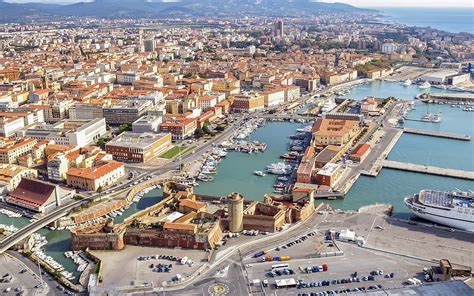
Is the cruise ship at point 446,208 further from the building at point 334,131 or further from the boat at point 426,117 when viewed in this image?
the boat at point 426,117

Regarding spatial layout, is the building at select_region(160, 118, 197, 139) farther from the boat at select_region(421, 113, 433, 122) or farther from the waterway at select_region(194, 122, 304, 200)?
the boat at select_region(421, 113, 433, 122)

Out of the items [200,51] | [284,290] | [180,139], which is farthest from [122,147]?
[200,51]

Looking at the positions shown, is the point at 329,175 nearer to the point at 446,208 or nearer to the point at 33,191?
the point at 446,208

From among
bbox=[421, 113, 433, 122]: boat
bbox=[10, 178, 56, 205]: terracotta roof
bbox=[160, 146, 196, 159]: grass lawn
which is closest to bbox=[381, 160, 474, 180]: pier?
bbox=[160, 146, 196, 159]: grass lawn

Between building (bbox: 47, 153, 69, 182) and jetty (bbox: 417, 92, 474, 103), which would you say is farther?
jetty (bbox: 417, 92, 474, 103)

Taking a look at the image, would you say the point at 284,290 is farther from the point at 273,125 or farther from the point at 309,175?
the point at 273,125

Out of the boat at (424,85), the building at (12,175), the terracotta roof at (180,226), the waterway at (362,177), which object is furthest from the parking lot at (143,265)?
the boat at (424,85)
